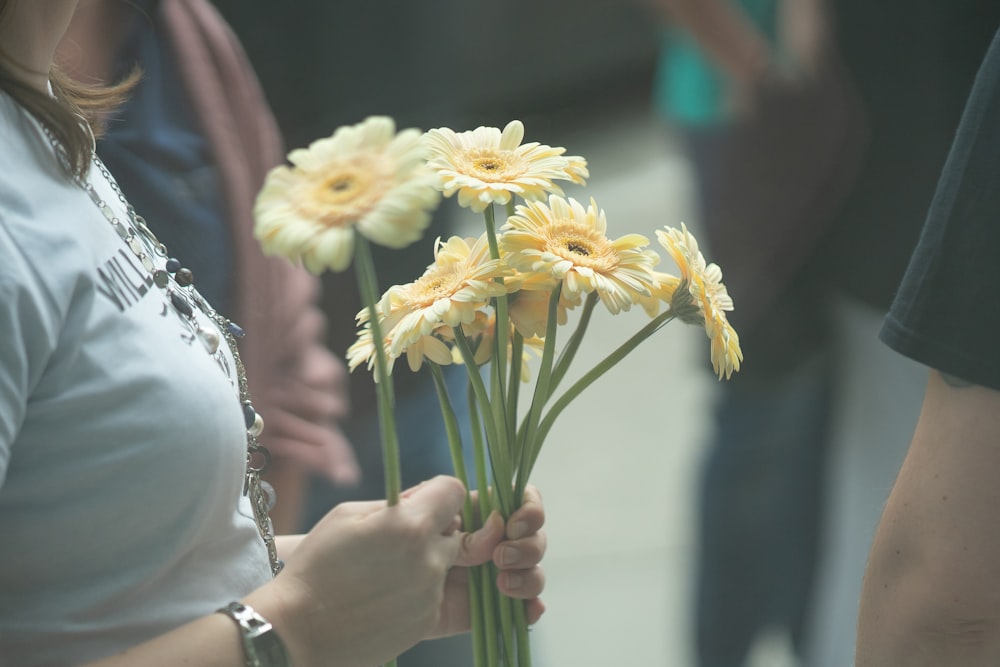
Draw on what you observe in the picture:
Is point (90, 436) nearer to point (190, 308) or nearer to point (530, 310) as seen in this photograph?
point (190, 308)

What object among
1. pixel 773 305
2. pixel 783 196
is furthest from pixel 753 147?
pixel 773 305

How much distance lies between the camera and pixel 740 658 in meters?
2.43

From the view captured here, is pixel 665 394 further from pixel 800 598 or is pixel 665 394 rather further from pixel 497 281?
pixel 497 281

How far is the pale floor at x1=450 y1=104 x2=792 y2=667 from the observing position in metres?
2.69

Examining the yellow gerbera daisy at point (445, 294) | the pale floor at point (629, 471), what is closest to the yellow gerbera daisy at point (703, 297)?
the yellow gerbera daisy at point (445, 294)

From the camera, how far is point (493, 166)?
0.67 m

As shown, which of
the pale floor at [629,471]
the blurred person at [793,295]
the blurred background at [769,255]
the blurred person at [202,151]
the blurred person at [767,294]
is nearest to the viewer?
the blurred person at [202,151]

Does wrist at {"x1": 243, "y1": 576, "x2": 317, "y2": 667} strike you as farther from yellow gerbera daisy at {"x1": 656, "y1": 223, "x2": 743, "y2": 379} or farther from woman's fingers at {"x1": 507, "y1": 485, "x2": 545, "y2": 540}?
yellow gerbera daisy at {"x1": 656, "y1": 223, "x2": 743, "y2": 379}

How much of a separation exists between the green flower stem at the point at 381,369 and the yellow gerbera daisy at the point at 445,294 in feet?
0.09

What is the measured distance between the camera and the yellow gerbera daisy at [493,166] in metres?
0.64

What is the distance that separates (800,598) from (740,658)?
182 millimetres

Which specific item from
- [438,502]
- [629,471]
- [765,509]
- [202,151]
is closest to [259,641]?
[438,502]

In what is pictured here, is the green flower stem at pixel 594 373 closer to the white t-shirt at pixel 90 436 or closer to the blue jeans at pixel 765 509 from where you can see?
the white t-shirt at pixel 90 436

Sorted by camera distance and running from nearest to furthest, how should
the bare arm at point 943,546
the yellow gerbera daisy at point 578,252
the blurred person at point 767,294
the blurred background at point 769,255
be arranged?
the yellow gerbera daisy at point 578,252
the bare arm at point 943,546
the blurred background at point 769,255
the blurred person at point 767,294
